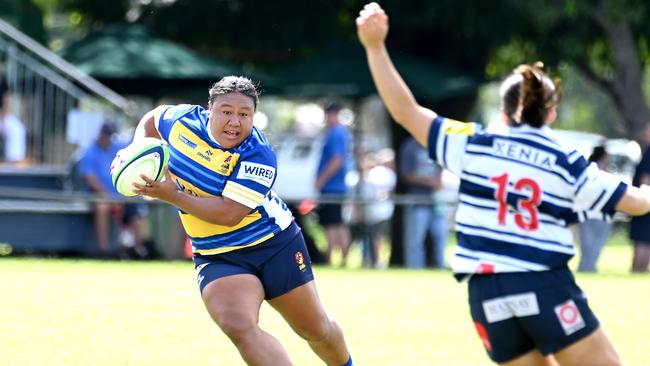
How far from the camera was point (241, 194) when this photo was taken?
23.6 ft

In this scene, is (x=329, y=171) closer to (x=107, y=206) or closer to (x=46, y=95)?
(x=107, y=206)

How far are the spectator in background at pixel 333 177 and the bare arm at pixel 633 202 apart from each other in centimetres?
1232

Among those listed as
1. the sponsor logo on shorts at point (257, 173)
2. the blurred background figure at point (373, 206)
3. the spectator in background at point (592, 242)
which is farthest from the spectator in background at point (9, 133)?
the sponsor logo on shorts at point (257, 173)

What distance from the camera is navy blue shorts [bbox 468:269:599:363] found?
5711 millimetres

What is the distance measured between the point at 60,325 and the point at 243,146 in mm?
4177

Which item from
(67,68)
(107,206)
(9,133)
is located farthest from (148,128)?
Answer: (67,68)

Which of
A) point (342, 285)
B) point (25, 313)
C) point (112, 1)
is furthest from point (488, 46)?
point (25, 313)

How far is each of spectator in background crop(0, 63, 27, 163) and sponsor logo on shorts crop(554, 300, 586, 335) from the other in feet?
44.6

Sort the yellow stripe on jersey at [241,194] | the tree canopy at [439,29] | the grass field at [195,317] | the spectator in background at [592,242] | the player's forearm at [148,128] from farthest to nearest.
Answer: the tree canopy at [439,29], the spectator in background at [592,242], the grass field at [195,317], the player's forearm at [148,128], the yellow stripe on jersey at [241,194]

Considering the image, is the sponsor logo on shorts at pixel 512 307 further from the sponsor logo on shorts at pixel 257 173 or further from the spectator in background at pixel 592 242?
the spectator in background at pixel 592 242

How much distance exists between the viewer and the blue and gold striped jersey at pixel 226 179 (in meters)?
Result: 7.25

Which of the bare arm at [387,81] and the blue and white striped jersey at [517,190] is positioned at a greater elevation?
the bare arm at [387,81]

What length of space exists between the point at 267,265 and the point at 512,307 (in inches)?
77.3

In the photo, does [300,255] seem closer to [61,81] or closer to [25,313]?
[25,313]
